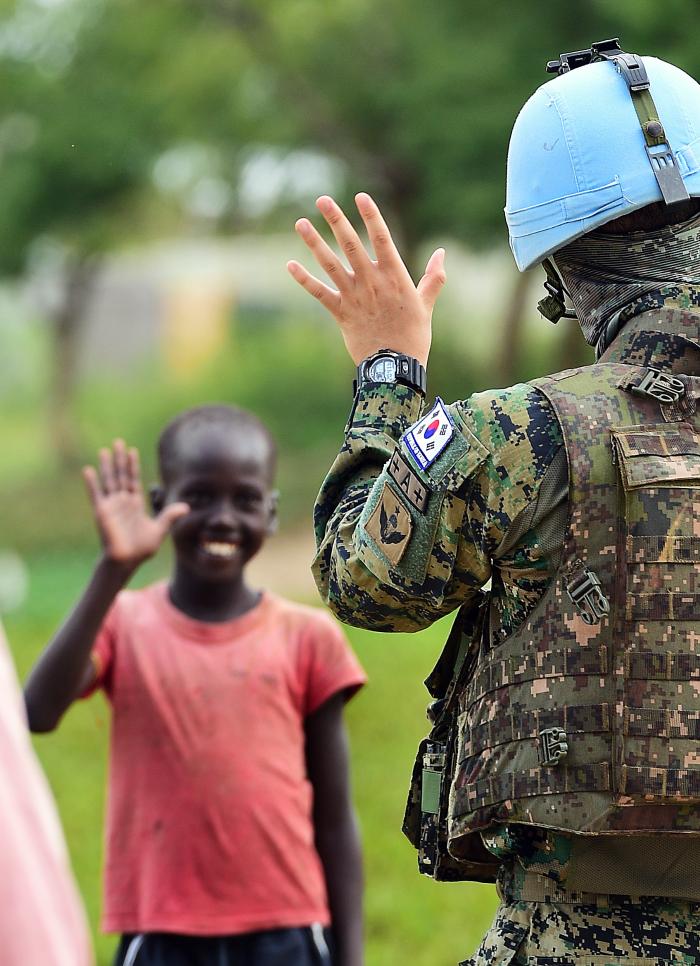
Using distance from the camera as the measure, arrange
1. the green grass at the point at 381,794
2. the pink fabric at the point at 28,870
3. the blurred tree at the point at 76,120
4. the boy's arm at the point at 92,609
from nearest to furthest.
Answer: the pink fabric at the point at 28,870 → the boy's arm at the point at 92,609 → the green grass at the point at 381,794 → the blurred tree at the point at 76,120

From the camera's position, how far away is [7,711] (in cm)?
119

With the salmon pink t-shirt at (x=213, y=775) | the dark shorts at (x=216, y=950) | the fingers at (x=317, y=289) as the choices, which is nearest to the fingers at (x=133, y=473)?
the salmon pink t-shirt at (x=213, y=775)

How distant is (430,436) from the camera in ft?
7.21

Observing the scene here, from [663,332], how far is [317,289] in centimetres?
57

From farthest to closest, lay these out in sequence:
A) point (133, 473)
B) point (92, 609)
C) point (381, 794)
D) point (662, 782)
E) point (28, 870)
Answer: point (381, 794), point (133, 473), point (92, 609), point (662, 782), point (28, 870)

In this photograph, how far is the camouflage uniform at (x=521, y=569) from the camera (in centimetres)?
219

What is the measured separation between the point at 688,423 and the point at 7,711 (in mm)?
1323

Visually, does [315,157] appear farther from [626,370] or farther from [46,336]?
[626,370]

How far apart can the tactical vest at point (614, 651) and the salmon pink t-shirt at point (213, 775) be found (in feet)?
4.12

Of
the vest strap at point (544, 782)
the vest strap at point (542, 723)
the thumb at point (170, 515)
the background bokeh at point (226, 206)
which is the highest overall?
the background bokeh at point (226, 206)

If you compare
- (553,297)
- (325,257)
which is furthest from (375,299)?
(553,297)

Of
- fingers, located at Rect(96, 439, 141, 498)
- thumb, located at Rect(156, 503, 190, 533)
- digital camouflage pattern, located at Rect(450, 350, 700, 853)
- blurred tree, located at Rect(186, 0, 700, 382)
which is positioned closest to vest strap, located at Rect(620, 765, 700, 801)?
digital camouflage pattern, located at Rect(450, 350, 700, 853)

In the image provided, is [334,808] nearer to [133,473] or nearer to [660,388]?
[133,473]

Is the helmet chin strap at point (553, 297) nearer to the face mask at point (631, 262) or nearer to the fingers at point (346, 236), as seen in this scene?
the face mask at point (631, 262)
